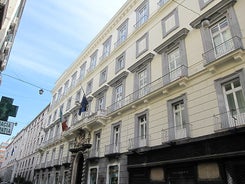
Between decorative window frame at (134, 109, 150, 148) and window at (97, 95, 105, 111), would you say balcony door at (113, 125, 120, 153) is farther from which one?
window at (97, 95, 105, 111)

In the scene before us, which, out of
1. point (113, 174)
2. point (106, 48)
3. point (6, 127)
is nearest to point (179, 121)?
point (113, 174)

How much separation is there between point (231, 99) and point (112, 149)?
9.76 meters

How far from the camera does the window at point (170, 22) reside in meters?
14.1

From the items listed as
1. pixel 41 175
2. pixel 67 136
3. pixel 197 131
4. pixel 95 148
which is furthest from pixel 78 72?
pixel 197 131

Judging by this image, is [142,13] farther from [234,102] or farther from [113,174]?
[113,174]

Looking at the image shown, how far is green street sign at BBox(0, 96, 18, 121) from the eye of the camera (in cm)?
1217

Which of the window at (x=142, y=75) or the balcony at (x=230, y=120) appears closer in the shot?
the balcony at (x=230, y=120)

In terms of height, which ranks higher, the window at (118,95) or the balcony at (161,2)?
the balcony at (161,2)

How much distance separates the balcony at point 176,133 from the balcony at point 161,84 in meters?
2.38

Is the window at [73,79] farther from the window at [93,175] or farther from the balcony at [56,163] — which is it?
the window at [93,175]

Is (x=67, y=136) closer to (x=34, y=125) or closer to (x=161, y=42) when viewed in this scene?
(x=161, y=42)

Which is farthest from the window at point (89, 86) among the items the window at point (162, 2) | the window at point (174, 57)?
the window at point (162, 2)

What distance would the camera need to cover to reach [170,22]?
14.8 m


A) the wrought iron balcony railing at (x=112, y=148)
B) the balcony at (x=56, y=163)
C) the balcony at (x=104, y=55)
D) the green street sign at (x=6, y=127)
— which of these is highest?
the balcony at (x=104, y=55)
